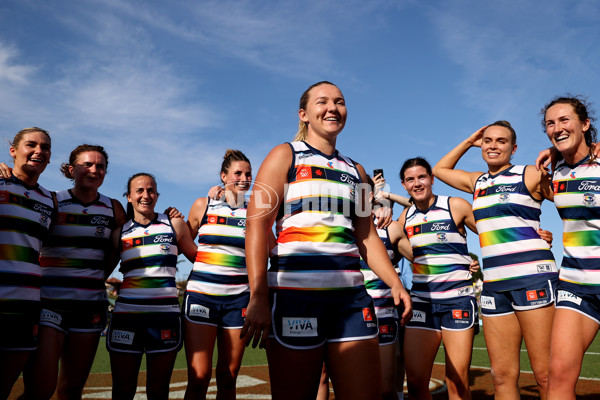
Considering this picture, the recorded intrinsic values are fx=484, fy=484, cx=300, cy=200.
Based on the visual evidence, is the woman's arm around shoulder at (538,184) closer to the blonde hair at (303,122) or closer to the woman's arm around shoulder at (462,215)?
the woman's arm around shoulder at (462,215)

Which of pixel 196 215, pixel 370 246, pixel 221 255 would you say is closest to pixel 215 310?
pixel 221 255

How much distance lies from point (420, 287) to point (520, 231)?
1.40 metres

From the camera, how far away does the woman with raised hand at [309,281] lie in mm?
2930

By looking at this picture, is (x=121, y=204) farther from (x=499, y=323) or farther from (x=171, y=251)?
(x=499, y=323)

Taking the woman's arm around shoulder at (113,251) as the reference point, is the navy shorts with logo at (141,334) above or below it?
below

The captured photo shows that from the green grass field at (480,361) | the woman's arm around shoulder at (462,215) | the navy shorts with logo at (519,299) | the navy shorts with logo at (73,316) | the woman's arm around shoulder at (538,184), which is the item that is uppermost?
the woman's arm around shoulder at (538,184)

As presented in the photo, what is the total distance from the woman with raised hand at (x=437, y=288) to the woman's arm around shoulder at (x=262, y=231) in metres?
2.93

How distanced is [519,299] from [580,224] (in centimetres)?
106

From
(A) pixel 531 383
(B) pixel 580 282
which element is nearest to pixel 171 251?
(B) pixel 580 282

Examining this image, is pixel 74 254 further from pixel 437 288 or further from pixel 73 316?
pixel 437 288

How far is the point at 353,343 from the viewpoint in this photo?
302cm

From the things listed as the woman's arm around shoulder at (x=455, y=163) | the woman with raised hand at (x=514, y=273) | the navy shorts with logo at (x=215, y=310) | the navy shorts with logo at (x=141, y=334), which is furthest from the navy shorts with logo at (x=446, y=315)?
the navy shorts with logo at (x=141, y=334)

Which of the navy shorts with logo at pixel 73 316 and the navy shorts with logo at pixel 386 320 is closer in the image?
the navy shorts with logo at pixel 73 316

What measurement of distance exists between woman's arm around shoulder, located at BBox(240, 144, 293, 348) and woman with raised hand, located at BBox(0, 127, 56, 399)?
272cm
